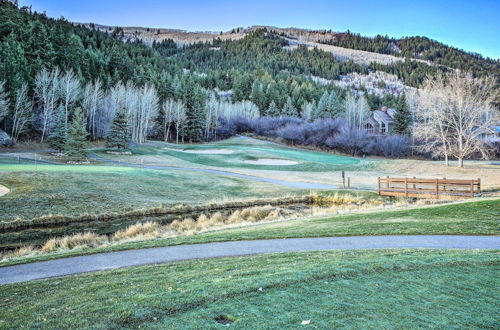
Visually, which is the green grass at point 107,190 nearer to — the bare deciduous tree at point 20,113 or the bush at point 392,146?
the bare deciduous tree at point 20,113

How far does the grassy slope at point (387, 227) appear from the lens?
14.8 meters

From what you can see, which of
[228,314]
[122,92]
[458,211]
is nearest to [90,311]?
[228,314]

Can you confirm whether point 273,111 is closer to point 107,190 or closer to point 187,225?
point 107,190

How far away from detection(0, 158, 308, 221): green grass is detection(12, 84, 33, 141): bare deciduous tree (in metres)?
18.6

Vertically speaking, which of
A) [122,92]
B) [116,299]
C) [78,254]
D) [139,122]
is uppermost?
[122,92]

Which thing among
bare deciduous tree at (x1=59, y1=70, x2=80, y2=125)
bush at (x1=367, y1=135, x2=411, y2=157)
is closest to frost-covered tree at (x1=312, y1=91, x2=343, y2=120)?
bush at (x1=367, y1=135, x2=411, y2=157)

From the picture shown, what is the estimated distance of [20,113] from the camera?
5641 centimetres

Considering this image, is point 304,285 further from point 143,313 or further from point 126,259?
point 126,259

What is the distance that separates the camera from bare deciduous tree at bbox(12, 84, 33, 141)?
56.2 m

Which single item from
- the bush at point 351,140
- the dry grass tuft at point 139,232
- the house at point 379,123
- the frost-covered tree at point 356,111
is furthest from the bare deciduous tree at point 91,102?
the house at point 379,123

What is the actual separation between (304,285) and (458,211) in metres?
14.3

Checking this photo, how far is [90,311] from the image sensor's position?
687 centimetres

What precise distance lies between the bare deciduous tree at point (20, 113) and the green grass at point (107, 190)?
18619 mm

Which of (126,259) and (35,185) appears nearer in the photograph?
(126,259)
